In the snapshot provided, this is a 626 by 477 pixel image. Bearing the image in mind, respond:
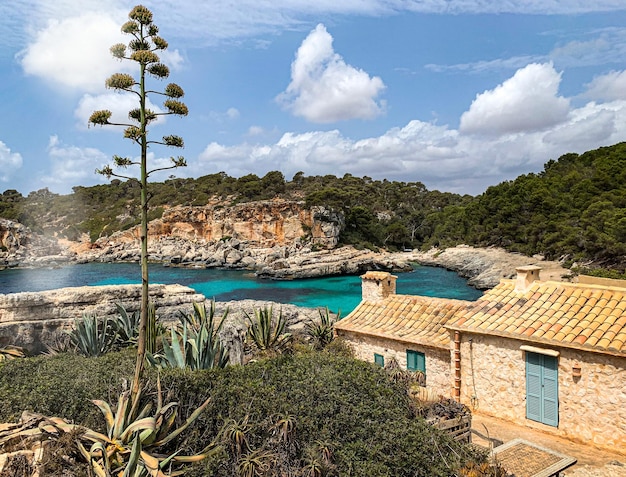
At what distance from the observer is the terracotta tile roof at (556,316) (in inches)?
A: 344

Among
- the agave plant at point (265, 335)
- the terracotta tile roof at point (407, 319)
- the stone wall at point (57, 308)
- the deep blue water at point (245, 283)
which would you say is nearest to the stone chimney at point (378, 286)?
the terracotta tile roof at point (407, 319)

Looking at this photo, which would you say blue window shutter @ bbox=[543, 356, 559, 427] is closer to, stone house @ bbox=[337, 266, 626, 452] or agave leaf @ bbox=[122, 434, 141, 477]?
stone house @ bbox=[337, 266, 626, 452]

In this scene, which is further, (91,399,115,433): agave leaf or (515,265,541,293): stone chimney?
(515,265,541,293): stone chimney

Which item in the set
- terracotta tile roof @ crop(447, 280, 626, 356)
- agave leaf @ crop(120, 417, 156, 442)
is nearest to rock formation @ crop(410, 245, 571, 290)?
terracotta tile roof @ crop(447, 280, 626, 356)

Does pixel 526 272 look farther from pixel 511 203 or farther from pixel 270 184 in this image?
pixel 270 184

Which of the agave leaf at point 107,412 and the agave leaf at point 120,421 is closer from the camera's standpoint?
the agave leaf at point 120,421

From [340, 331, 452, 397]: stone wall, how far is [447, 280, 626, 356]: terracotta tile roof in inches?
49.0

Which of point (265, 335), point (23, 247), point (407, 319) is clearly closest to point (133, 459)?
point (407, 319)

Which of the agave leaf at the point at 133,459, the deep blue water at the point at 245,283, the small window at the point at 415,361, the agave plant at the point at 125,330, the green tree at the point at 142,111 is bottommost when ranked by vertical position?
the deep blue water at the point at 245,283

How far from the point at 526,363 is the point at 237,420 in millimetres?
6467

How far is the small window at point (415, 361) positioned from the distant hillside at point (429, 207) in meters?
29.4

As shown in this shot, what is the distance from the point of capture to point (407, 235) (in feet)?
258

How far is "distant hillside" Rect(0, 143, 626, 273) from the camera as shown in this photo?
40.3m

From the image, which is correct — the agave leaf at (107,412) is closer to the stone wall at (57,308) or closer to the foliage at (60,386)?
the foliage at (60,386)
